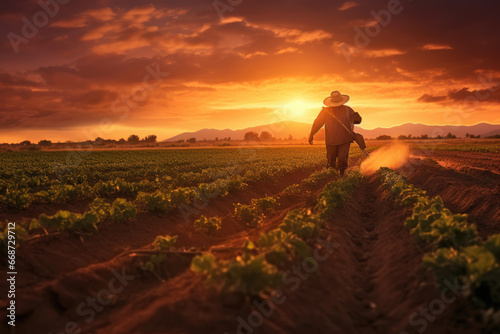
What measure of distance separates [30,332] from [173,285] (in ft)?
4.96

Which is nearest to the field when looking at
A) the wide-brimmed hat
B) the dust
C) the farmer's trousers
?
the farmer's trousers

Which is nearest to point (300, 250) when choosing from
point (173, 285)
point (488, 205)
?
point (173, 285)

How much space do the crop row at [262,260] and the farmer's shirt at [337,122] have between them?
6.18 m

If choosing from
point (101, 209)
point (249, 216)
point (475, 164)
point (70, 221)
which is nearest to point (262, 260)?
point (70, 221)

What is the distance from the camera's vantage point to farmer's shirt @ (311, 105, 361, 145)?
12797mm

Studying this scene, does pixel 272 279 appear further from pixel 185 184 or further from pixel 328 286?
pixel 185 184

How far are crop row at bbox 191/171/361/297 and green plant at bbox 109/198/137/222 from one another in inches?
128

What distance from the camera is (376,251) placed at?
6.43 metres

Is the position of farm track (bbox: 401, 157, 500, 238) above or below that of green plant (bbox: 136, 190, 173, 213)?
below

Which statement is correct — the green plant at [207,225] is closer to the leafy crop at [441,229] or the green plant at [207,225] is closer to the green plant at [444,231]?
the leafy crop at [441,229]

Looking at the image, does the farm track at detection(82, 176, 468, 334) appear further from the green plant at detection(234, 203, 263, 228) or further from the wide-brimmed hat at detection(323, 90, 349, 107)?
the wide-brimmed hat at detection(323, 90, 349, 107)

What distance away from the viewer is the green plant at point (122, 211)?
763 centimetres

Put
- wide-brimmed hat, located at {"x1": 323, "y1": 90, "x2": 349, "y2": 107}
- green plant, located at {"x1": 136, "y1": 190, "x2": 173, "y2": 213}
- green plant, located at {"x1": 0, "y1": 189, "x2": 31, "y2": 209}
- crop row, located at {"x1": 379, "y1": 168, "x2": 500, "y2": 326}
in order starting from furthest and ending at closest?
1. wide-brimmed hat, located at {"x1": 323, "y1": 90, "x2": 349, "y2": 107}
2. green plant, located at {"x1": 0, "y1": 189, "x2": 31, "y2": 209}
3. green plant, located at {"x1": 136, "y1": 190, "x2": 173, "y2": 213}
4. crop row, located at {"x1": 379, "y1": 168, "x2": 500, "y2": 326}

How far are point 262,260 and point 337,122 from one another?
9849mm
